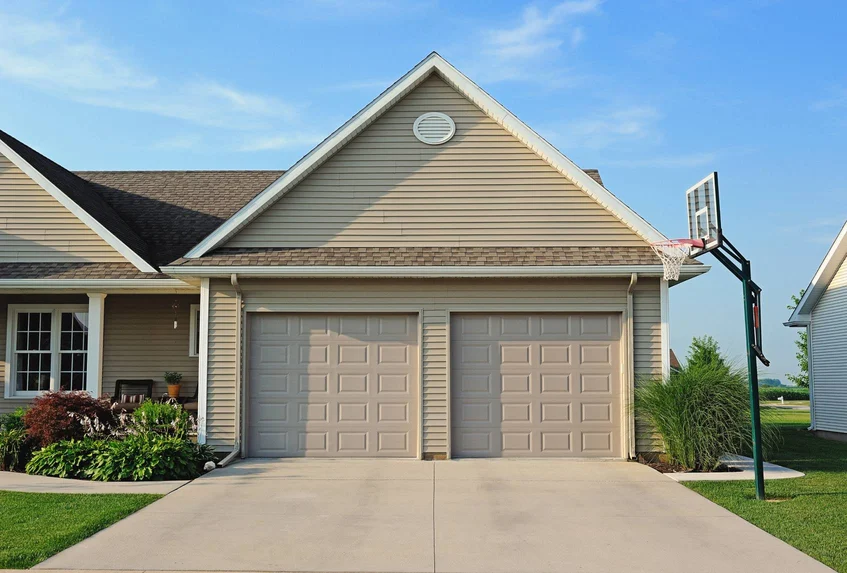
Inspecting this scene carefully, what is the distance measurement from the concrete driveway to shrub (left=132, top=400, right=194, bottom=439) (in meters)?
1.17

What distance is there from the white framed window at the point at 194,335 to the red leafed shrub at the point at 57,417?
3307 mm

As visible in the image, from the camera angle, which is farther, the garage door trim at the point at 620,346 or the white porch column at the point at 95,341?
the white porch column at the point at 95,341

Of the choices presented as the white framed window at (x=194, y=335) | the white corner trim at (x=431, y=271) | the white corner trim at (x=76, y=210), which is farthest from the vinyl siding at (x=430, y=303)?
the white framed window at (x=194, y=335)

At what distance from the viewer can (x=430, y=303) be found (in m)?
13.2

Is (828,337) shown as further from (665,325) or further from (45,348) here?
(45,348)

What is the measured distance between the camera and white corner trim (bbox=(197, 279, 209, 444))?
12.9m

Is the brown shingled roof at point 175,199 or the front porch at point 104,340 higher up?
the brown shingled roof at point 175,199

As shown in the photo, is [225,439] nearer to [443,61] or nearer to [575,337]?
[575,337]

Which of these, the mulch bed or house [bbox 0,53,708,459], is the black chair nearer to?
house [bbox 0,53,708,459]

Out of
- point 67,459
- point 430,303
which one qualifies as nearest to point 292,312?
point 430,303

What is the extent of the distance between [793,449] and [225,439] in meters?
11.0

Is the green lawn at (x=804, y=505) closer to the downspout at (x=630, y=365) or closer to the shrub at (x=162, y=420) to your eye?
the downspout at (x=630, y=365)

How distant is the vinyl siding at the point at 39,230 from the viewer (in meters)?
15.1

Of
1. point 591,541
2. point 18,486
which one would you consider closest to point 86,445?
point 18,486
